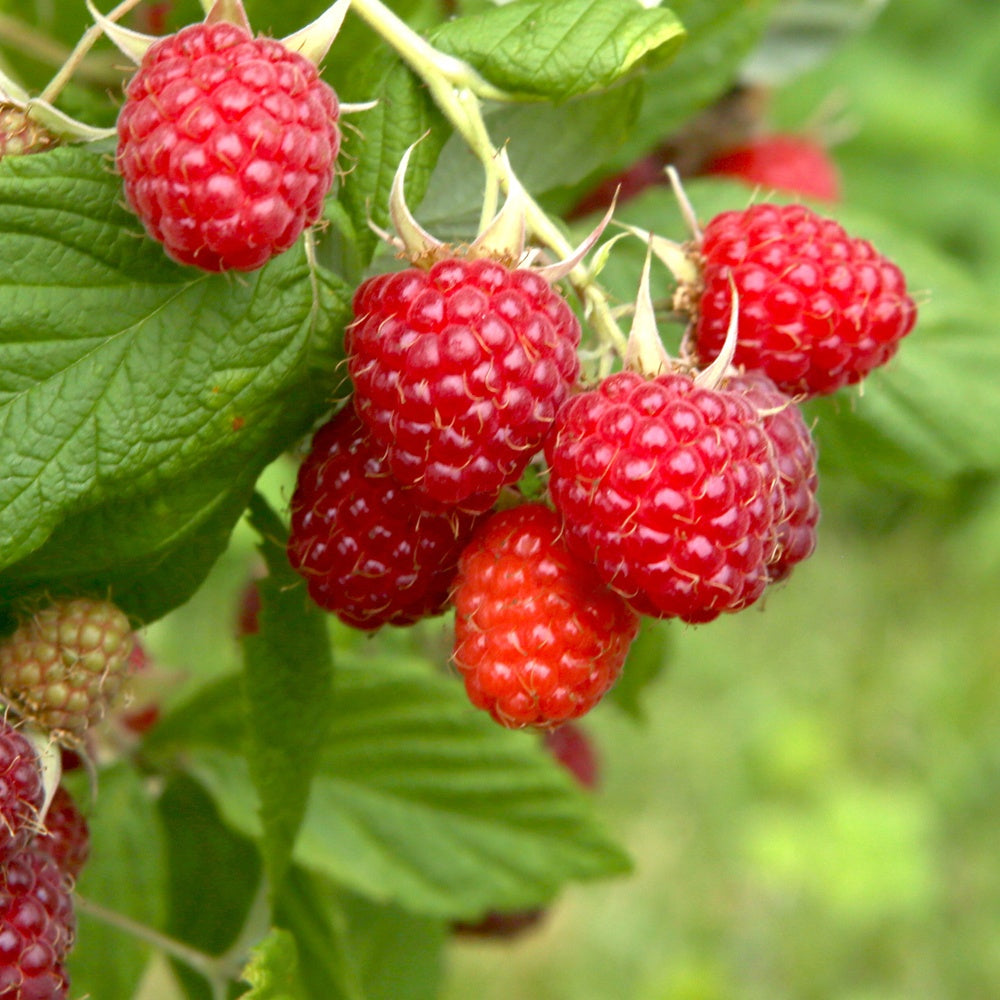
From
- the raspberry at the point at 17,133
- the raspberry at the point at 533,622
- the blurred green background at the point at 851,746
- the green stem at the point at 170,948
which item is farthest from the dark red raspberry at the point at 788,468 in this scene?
the blurred green background at the point at 851,746

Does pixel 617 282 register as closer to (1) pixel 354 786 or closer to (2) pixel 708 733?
(1) pixel 354 786

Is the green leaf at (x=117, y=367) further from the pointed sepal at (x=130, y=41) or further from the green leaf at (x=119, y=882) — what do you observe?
the green leaf at (x=119, y=882)

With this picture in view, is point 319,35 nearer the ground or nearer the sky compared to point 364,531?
nearer the sky

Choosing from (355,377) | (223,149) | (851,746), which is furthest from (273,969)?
(851,746)

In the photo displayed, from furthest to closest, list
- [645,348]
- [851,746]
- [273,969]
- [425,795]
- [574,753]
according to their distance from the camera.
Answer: [851,746], [574,753], [425,795], [273,969], [645,348]

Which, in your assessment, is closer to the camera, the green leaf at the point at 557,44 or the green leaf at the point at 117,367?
the green leaf at the point at 117,367

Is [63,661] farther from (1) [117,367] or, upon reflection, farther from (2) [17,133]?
(2) [17,133]
